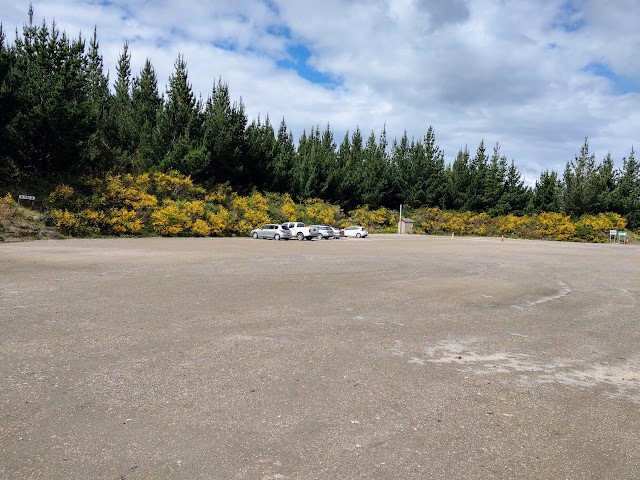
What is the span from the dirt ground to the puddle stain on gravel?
0.13 feet

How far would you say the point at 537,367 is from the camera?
6039mm

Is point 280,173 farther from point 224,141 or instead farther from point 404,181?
point 404,181

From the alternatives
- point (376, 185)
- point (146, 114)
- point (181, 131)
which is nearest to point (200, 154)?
point (181, 131)

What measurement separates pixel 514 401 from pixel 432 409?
3.16ft

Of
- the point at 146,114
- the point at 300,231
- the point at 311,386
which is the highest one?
the point at 146,114

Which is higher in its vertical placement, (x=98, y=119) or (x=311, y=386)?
(x=98, y=119)

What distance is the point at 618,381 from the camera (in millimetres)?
5543

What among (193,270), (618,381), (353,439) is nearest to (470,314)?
(618,381)

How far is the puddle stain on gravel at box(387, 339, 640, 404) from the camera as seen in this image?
5438 millimetres

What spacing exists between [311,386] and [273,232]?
121 feet

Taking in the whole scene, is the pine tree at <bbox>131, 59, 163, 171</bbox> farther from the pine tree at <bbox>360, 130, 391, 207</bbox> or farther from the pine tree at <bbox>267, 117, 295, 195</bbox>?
the pine tree at <bbox>360, 130, 391, 207</bbox>

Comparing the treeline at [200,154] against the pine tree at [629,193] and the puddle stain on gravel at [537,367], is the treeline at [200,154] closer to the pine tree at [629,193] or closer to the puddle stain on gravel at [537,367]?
the pine tree at [629,193]

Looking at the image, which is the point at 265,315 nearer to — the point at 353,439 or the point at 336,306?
the point at 336,306

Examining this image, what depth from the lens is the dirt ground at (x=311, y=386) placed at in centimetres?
356
